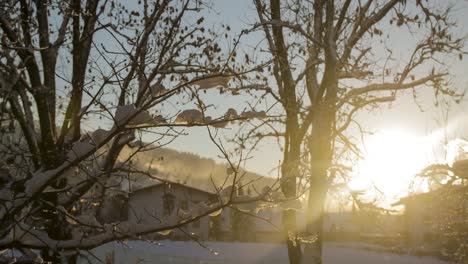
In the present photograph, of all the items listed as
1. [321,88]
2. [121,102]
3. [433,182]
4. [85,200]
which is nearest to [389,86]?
[321,88]

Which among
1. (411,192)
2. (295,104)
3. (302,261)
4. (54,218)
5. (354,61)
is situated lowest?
(302,261)

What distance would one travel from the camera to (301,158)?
1087 cm

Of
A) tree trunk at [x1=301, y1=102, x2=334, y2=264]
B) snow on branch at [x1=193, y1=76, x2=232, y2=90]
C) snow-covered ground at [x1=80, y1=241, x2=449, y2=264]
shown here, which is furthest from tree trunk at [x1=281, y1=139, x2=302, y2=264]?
snow-covered ground at [x1=80, y1=241, x2=449, y2=264]

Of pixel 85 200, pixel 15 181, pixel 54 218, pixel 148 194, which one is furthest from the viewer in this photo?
pixel 148 194

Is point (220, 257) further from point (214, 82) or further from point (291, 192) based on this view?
point (214, 82)

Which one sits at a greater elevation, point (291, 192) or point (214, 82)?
point (214, 82)

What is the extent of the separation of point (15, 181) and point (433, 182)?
1260cm

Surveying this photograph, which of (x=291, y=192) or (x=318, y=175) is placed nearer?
(x=291, y=192)

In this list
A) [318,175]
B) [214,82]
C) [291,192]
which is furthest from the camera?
[318,175]

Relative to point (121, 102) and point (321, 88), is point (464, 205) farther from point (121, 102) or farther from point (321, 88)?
point (121, 102)

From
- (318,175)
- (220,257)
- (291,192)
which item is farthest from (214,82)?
(220,257)

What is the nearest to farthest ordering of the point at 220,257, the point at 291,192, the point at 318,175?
the point at 291,192, the point at 318,175, the point at 220,257

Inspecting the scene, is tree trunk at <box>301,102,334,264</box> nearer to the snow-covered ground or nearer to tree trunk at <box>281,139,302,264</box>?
tree trunk at <box>281,139,302,264</box>

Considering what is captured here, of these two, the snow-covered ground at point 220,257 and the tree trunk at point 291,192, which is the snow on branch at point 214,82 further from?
the snow-covered ground at point 220,257
